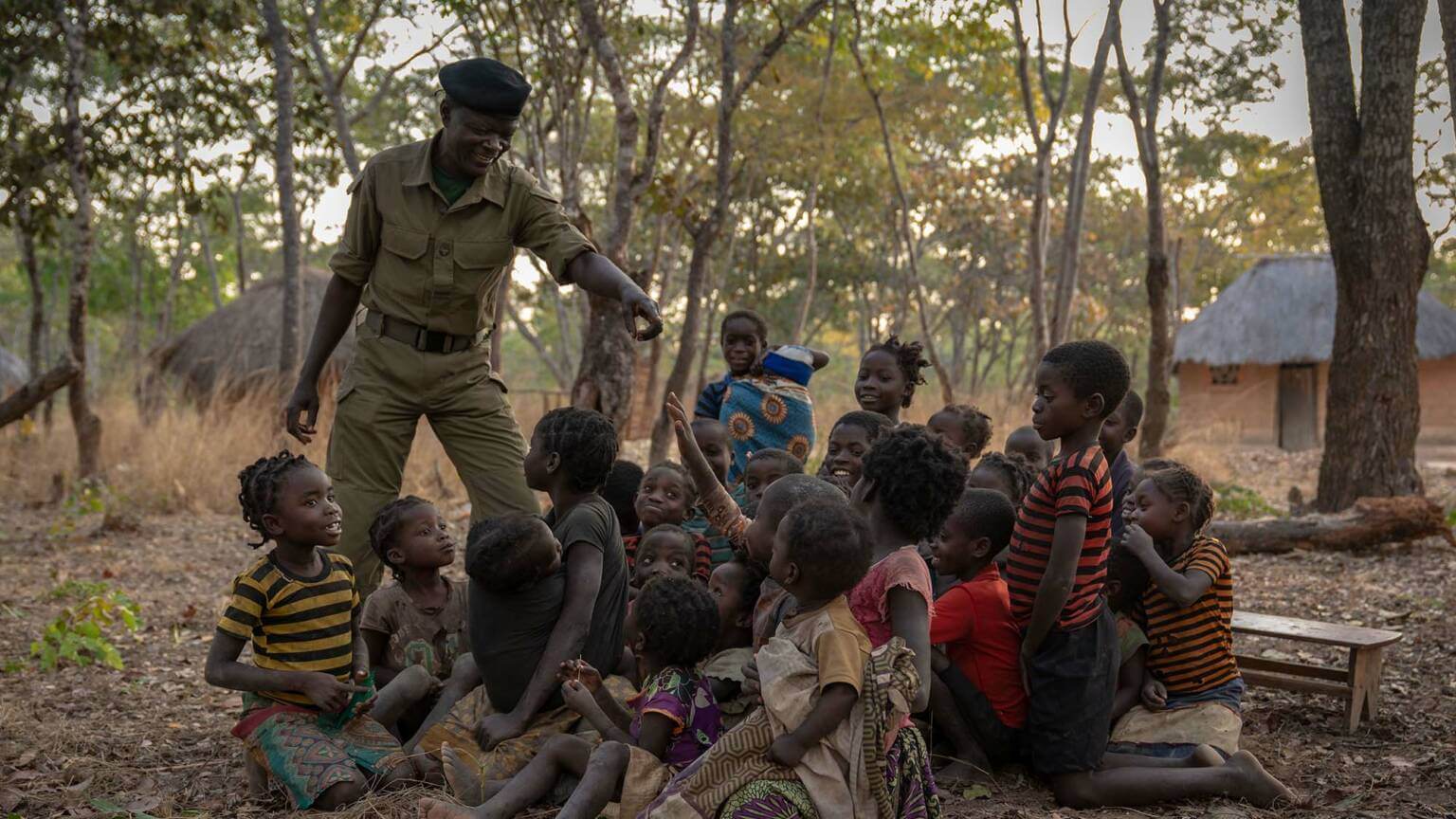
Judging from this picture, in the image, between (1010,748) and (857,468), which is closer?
(1010,748)

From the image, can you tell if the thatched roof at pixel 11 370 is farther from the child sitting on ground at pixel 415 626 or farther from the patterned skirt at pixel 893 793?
the patterned skirt at pixel 893 793

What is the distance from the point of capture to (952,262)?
24766mm

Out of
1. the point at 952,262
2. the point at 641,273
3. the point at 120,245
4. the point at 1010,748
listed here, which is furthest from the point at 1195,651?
the point at 120,245

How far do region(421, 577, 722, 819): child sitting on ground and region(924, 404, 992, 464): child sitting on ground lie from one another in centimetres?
176

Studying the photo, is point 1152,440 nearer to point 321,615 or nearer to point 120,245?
point 321,615

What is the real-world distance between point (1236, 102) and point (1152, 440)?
6.76 meters

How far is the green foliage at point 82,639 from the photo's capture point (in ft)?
15.9

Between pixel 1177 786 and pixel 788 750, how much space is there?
4.62 ft

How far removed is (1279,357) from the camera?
21641mm

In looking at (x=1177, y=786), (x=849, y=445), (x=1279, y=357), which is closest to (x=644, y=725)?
(x=849, y=445)

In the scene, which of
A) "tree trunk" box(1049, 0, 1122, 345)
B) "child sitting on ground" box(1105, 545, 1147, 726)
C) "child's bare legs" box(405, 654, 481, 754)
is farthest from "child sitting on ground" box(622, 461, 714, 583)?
"tree trunk" box(1049, 0, 1122, 345)

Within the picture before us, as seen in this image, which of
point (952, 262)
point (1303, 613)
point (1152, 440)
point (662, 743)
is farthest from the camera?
point (952, 262)

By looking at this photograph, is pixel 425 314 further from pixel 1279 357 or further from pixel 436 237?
pixel 1279 357

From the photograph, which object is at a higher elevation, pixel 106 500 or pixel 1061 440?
pixel 1061 440
